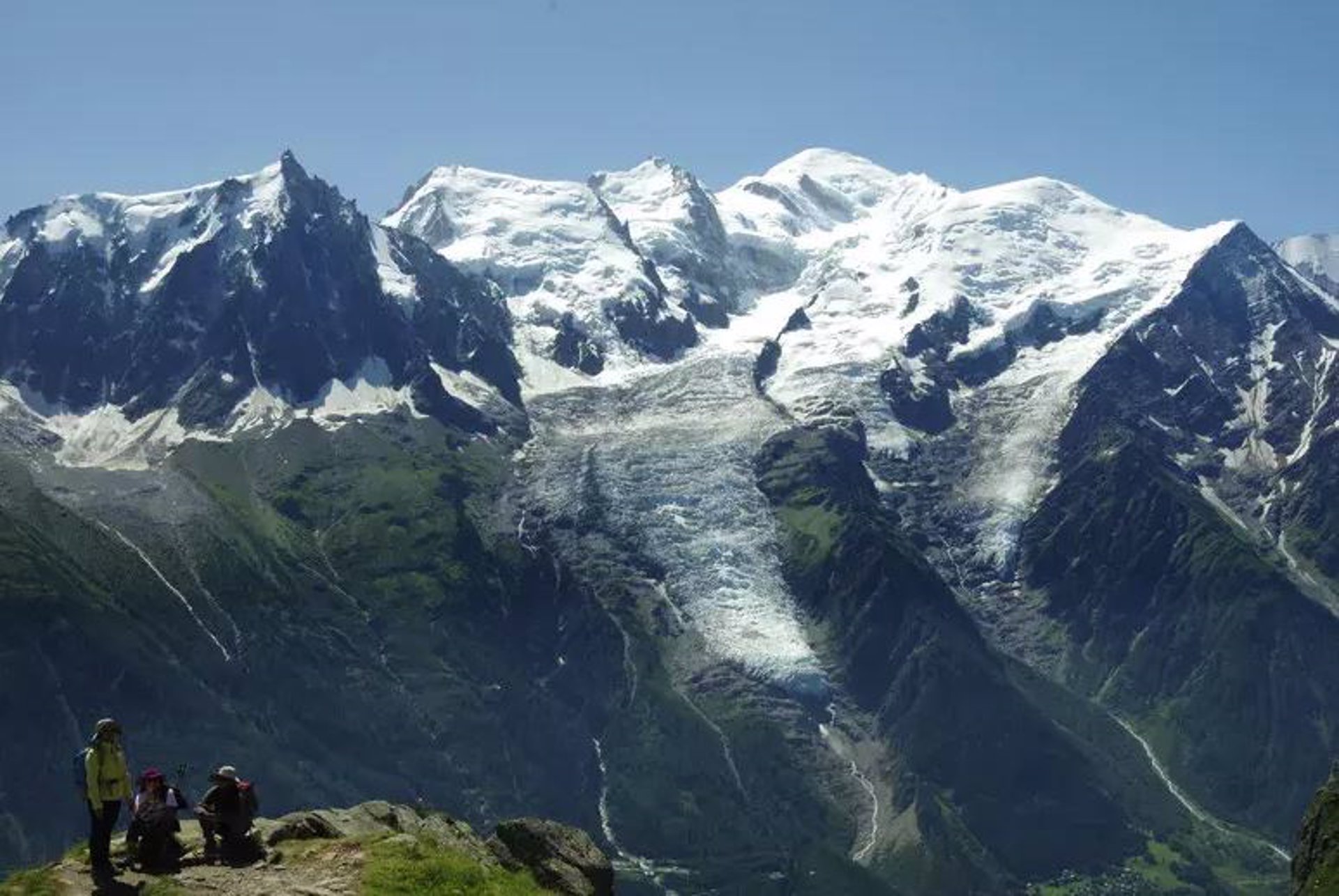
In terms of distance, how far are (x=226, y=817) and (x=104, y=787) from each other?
4257mm

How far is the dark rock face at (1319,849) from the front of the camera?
3100 inches

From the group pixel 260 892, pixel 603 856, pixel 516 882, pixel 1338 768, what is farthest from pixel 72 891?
pixel 1338 768

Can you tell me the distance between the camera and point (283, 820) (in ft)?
202

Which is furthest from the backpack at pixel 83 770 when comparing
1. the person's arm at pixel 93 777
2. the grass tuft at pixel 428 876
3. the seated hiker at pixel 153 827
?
the grass tuft at pixel 428 876

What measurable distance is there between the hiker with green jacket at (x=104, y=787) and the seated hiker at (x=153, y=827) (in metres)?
0.47

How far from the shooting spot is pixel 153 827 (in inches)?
2215

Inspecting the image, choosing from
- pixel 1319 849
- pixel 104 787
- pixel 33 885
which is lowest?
pixel 33 885

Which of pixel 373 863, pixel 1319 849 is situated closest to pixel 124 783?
pixel 373 863

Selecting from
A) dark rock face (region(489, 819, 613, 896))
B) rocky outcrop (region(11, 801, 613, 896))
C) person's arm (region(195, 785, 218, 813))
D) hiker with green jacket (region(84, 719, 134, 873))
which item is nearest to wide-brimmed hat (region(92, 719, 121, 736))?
hiker with green jacket (region(84, 719, 134, 873))

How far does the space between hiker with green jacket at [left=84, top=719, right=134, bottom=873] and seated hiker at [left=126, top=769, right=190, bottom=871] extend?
1.53 ft

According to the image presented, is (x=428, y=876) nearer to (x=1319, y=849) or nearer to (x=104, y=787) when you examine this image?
(x=104, y=787)

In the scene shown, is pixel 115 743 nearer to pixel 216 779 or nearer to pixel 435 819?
pixel 216 779

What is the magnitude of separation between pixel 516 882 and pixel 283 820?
9574 millimetres

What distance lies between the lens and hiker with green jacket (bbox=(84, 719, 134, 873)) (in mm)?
54125
